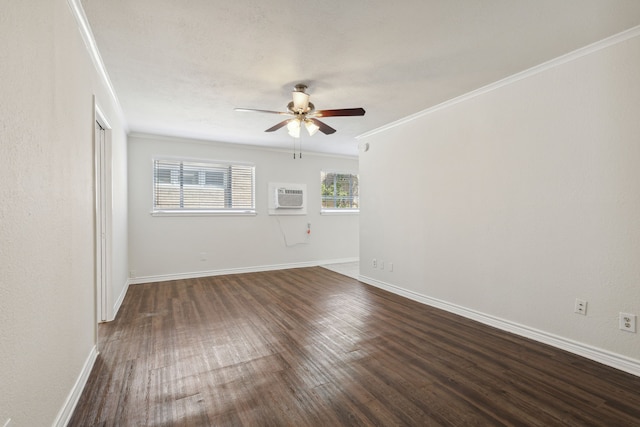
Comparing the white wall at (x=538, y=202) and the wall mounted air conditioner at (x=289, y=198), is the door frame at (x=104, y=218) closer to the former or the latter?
the wall mounted air conditioner at (x=289, y=198)

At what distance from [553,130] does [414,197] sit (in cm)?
163

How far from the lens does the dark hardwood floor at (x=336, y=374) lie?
1.68 m

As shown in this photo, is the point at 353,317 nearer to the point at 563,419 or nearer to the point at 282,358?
the point at 282,358

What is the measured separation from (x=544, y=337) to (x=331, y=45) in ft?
9.97

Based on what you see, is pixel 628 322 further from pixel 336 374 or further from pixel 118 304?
pixel 118 304

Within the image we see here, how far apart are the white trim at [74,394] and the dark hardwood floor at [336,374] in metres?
0.05

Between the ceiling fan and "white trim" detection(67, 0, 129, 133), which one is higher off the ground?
"white trim" detection(67, 0, 129, 133)

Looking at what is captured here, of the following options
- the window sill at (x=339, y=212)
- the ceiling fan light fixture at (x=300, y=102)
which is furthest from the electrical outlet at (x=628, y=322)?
the window sill at (x=339, y=212)

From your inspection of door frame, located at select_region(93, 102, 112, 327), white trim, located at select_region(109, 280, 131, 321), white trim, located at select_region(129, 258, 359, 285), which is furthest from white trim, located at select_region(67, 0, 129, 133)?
white trim, located at select_region(129, 258, 359, 285)

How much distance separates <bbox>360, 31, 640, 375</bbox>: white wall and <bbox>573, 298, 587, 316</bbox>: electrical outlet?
0.03 meters

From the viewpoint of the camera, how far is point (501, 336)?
2701 mm

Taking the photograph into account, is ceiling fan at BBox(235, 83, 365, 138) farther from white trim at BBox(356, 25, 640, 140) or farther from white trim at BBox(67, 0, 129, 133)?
white trim at BBox(356, 25, 640, 140)

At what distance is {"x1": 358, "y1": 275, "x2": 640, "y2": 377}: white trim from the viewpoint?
2119 mm

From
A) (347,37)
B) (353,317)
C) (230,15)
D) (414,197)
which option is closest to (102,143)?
(230,15)
